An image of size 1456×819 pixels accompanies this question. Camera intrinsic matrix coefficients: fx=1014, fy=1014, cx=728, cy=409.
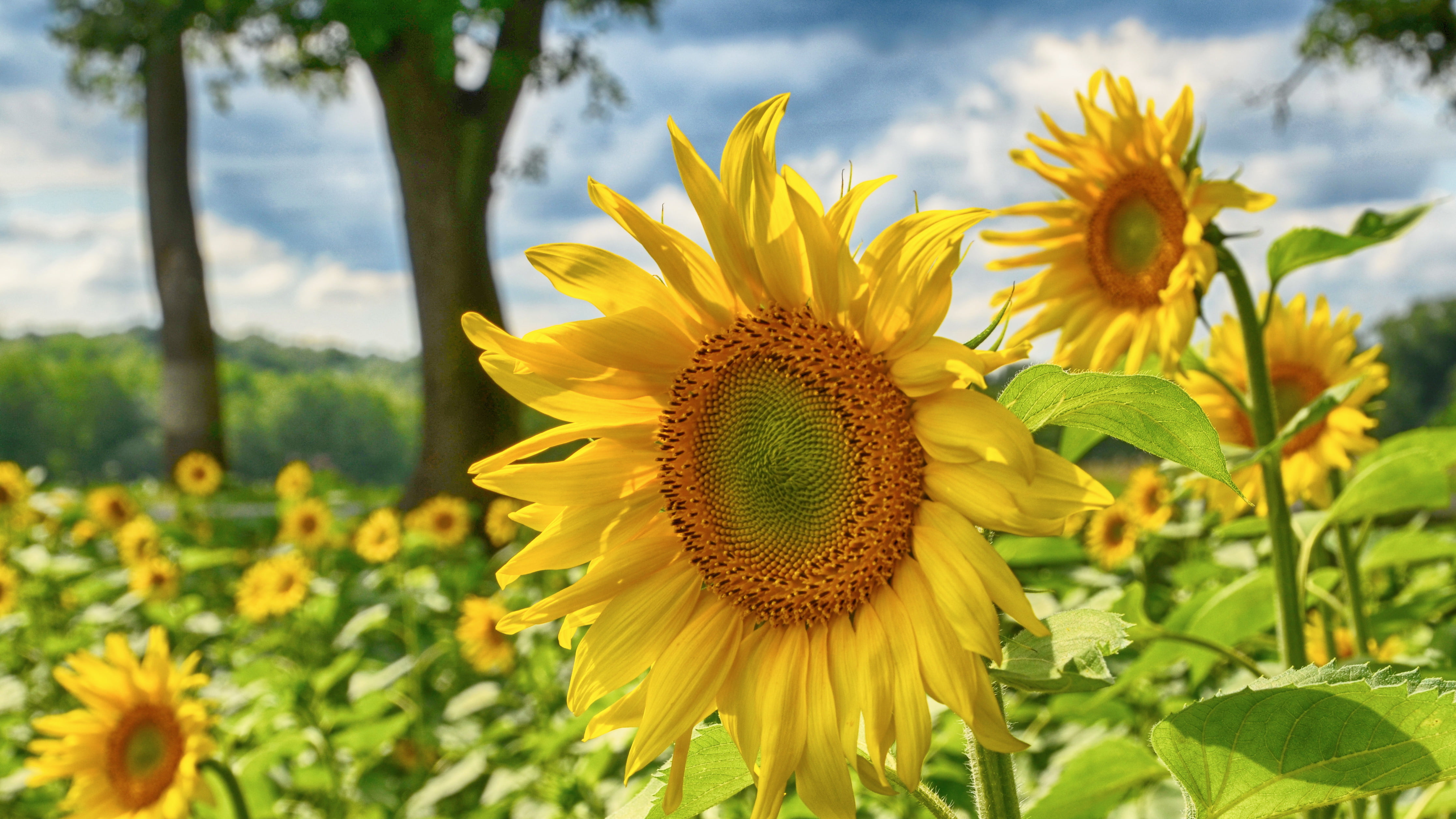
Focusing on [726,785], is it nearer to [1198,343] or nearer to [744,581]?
[744,581]

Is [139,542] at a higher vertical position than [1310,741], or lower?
lower

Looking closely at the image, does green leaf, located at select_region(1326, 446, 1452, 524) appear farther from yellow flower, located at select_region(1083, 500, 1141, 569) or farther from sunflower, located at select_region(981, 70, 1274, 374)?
yellow flower, located at select_region(1083, 500, 1141, 569)

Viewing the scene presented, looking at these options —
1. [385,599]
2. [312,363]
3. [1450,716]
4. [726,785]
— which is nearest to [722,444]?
[726,785]

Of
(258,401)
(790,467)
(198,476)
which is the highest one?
(790,467)

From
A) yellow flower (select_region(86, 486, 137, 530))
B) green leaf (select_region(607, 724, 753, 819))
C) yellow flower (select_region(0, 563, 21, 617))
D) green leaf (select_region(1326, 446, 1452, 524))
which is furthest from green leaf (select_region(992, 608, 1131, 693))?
yellow flower (select_region(86, 486, 137, 530))

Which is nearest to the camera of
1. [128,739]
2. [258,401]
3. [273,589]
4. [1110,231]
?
[1110,231]

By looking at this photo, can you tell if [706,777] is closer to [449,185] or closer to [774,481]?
[774,481]

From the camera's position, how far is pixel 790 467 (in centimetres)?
94

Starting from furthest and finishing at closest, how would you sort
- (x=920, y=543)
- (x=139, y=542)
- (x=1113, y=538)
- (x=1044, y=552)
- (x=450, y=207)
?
(x=450, y=207) → (x=139, y=542) → (x=1113, y=538) → (x=1044, y=552) → (x=920, y=543)

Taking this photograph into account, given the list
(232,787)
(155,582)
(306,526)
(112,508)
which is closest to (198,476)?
(112,508)

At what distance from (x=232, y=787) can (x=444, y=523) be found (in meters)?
3.37

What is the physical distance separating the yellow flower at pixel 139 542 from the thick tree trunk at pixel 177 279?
831cm

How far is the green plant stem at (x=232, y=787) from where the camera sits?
1990mm

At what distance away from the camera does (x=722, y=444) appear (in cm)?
97
